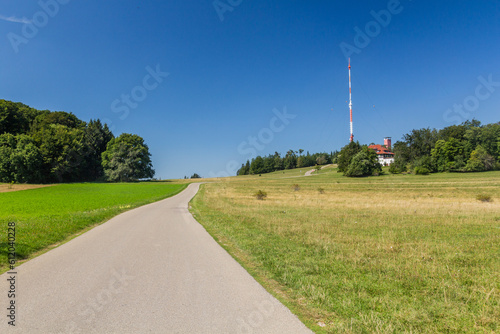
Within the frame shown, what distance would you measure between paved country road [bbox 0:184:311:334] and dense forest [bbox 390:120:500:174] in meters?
92.7

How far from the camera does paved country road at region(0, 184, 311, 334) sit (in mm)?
3883

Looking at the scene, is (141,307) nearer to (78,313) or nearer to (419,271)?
(78,313)

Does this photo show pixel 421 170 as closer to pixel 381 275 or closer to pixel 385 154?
pixel 385 154

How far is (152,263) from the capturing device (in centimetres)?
714

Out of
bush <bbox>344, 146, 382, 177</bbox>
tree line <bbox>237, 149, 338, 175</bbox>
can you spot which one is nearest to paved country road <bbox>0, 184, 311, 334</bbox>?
bush <bbox>344, 146, 382, 177</bbox>

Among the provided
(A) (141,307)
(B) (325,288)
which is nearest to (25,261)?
(A) (141,307)

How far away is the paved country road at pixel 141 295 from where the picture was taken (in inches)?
153

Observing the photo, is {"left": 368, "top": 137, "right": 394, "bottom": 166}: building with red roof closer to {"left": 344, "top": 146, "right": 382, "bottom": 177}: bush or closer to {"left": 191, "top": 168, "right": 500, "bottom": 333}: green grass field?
{"left": 344, "top": 146, "right": 382, "bottom": 177}: bush

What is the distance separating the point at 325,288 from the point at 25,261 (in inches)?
315

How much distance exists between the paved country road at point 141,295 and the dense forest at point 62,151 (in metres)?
73.7

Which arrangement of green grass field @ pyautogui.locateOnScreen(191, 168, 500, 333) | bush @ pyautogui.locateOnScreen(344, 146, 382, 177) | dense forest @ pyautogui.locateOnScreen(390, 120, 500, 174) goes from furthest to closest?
bush @ pyautogui.locateOnScreen(344, 146, 382, 177), dense forest @ pyautogui.locateOnScreen(390, 120, 500, 174), green grass field @ pyautogui.locateOnScreen(191, 168, 500, 333)

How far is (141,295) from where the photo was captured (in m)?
4.96

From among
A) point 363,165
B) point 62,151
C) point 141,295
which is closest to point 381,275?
point 141,295

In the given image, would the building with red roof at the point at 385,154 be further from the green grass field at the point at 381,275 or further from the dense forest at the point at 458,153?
the green grass field at the point at 381,275
